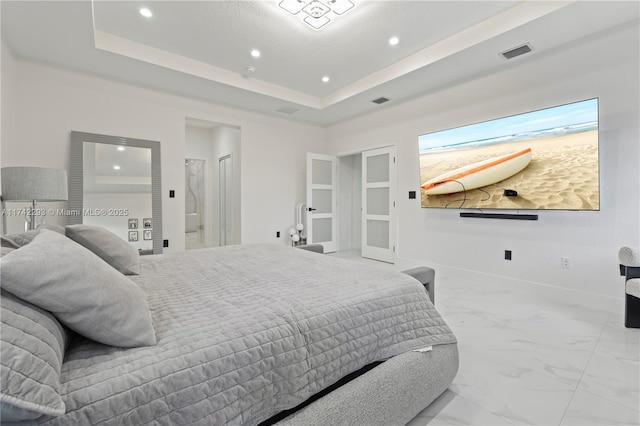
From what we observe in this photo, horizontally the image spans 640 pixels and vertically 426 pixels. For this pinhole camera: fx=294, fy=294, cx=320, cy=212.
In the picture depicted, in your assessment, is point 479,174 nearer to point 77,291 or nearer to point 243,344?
point 243,344

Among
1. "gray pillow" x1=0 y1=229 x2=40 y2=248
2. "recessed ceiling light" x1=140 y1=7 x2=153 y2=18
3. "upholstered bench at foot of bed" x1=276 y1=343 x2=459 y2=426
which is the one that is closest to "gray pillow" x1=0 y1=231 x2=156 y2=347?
"gray pillow" x1=0 y1=229 x2=40 y2=248

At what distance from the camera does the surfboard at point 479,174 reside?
3.29 metres

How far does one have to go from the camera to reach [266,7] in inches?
106

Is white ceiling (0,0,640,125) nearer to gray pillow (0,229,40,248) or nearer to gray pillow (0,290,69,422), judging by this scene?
gray pillow (0,229,40,248)

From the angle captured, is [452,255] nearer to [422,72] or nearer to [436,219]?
[436,219]

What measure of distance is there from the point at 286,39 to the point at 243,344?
3263mm

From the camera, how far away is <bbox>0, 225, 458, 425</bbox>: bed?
0.68 m

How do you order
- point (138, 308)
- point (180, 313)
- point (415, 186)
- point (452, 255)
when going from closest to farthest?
1. point (138, 308)
2. point (180, 313)
3. point (452, 255)
4. point (415, 186)

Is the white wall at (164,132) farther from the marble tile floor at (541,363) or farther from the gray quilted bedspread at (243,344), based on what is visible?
the marble tile floor at (541,363)

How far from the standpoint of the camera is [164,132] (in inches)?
169

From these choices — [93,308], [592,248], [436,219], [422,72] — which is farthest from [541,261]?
[93,308]

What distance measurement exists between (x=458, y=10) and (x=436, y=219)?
2.55 metres

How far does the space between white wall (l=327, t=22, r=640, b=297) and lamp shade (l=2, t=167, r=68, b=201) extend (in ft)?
13.9

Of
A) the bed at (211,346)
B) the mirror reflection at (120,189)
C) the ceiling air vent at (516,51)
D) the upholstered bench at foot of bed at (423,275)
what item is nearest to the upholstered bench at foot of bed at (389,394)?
the bed at (211,346)
